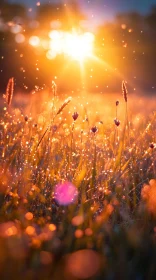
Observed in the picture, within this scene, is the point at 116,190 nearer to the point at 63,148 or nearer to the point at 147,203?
the point at 147,203

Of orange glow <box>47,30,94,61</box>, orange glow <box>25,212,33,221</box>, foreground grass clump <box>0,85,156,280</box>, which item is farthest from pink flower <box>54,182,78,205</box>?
orange glow <box>47,30,94,61</box>

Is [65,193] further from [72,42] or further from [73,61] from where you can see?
[73,61]

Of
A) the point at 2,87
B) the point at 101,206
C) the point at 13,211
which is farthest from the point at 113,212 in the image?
the point at 2,87

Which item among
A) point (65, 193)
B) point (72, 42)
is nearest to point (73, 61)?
point (72, 42)

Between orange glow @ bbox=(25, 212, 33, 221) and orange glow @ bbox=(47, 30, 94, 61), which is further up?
orange glow @ bbox=(47, 30, 94, 61)

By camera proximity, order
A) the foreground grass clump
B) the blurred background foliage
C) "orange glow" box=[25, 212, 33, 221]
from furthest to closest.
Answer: the blurred background foliage < "orange glow" box=[25, 212, 33, 221] < the foreground grass clump

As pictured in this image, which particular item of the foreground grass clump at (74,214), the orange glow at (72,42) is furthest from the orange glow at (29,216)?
the orange glow at (72,42)

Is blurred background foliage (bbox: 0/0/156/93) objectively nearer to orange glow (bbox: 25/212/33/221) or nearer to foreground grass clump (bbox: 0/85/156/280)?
foreground grass clump (bbox: 0/85/156/280)
